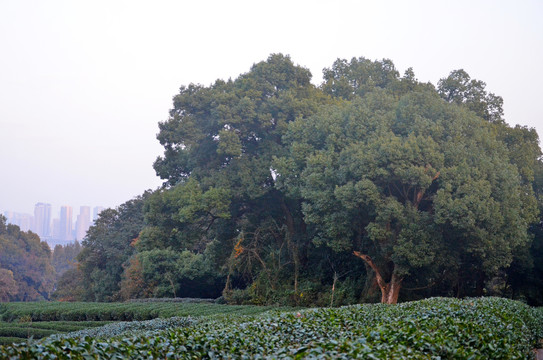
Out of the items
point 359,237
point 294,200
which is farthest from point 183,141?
point 359,237

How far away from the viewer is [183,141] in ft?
67.5

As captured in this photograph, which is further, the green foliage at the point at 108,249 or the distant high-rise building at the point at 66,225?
the distant high-rise building at the point at 66,225

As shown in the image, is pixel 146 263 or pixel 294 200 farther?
pixel 146 263

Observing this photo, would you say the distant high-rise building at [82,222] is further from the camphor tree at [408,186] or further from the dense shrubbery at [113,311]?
the camphor tree at [408,186]

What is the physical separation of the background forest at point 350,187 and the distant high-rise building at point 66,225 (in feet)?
592

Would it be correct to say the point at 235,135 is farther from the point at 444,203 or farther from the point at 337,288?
the point at 444,203

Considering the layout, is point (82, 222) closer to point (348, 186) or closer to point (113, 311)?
point (113, 311)

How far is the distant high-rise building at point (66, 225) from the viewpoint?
621ft

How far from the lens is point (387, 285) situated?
679 inches

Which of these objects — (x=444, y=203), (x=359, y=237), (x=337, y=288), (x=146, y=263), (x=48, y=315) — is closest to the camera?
(x=444, y=203)

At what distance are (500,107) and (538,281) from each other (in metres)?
7.58

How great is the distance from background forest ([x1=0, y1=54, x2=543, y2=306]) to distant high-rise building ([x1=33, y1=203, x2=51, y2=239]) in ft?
595

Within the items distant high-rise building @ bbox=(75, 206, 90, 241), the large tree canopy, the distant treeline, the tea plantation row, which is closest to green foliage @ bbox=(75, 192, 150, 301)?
the large tree canopy

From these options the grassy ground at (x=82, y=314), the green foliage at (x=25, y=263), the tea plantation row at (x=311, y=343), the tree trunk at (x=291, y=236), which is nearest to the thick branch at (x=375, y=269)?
the grassy ground at (x=82, y=314)
